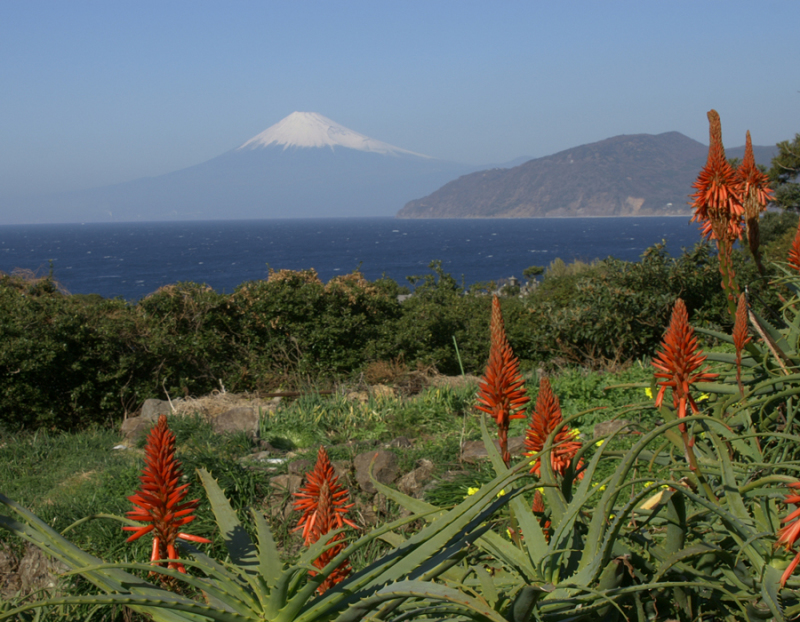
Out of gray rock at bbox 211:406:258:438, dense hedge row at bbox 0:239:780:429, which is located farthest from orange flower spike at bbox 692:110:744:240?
dense hedge row at bbox 0:239:780:429

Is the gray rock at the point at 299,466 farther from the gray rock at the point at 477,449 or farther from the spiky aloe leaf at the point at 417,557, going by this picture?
the spiky aloe leaf at the point at 417,557

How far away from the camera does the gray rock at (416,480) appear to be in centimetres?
398

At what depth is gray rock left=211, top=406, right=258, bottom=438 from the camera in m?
5.66

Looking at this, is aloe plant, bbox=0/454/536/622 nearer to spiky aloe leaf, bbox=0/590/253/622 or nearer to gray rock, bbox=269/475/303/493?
spiky aloe leaf, bbox=0/590/253/622

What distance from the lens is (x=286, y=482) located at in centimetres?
398

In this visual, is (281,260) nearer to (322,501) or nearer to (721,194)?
(721,194)

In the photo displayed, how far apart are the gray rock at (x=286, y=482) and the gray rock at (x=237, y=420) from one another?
5.12 feet

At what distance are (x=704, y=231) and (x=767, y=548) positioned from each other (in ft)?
3.71

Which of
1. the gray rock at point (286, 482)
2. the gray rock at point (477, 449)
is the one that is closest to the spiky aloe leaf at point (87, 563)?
the gray rock at point (286, 482)

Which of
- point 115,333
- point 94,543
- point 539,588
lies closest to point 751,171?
point 539,588


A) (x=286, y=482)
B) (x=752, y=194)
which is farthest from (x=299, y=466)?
(x=752, y=194)

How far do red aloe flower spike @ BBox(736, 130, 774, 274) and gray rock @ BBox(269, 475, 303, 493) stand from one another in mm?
3004

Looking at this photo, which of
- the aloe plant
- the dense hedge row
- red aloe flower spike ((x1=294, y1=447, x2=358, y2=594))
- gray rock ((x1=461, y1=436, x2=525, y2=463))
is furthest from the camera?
the dense hedge row

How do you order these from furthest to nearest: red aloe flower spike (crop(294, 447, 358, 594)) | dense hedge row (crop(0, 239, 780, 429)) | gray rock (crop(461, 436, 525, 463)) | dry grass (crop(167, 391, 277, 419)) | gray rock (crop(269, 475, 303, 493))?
dense hedge row (crop(0, 239, 780, 429))
dry grass (crop(167, 391, 277, 419))
gray rock (crop(461, 436, 525, 463))
gray rock (crop(269, 475, 303, 493))
red aloe flower spike (crop(294, 447, 358, 594))
